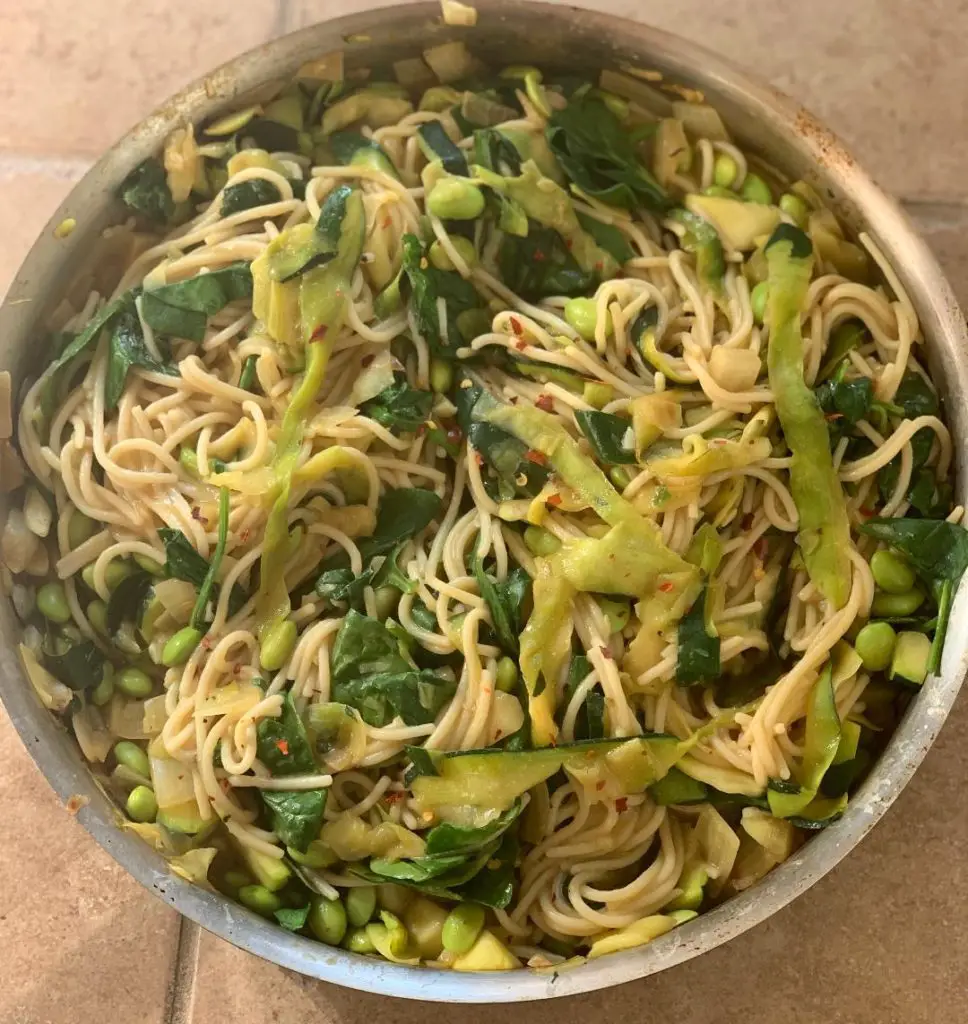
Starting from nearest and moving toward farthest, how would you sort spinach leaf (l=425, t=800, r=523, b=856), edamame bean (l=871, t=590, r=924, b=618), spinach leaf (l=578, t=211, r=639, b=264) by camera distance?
1. spinach leaf (l=425, t=800, r=523, b=856)
2. edamame bean (l=871, t=590, r=924, b=618)
3. spinach leaf (l=578, t=211, r=639, b=264)

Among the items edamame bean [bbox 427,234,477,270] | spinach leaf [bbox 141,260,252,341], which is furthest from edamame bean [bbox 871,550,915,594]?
spinach leaf [bbox 141,260,252,341]

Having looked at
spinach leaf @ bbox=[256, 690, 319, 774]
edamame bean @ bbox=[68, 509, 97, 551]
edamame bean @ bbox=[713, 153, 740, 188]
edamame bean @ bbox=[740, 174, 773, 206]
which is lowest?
spinach leaf @ bbox=[256, 690, 319, 774]

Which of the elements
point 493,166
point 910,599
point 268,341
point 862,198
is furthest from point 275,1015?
point 862,198

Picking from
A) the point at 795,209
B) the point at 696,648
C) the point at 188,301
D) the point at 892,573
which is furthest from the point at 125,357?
the point at 892,573

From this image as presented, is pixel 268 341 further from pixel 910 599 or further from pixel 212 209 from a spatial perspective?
pixel 910 599

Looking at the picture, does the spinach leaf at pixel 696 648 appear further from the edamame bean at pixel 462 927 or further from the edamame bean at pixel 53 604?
the edamame bean at pixel 53 604

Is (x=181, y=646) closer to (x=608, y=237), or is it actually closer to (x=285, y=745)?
(x=285, y=745)

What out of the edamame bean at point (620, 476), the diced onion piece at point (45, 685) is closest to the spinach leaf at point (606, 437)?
the edamame bean at point (620, 476)

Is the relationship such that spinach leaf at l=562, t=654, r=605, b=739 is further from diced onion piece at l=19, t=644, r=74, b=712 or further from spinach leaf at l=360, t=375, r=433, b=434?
diced onion piece at l=19, t=644, r=74, b=712
